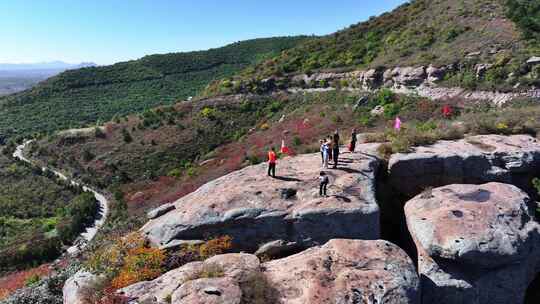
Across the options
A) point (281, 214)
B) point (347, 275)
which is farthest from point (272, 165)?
point (347, 275)

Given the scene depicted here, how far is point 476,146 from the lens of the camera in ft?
54.3

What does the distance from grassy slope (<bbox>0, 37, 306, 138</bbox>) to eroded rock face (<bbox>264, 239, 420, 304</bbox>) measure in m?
71.3

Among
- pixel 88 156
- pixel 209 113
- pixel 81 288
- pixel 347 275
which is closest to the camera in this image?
pixel 347 275

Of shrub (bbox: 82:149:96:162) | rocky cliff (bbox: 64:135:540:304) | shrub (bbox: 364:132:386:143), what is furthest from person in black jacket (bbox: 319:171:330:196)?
shrub (bbox: 82:149:96:162)

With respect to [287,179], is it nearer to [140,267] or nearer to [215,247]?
[215,247]

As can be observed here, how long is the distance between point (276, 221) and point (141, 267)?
466 centimetres

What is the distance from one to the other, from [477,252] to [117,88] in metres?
109

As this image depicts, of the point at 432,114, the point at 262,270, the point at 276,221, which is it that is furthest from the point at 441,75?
the point at 262,270

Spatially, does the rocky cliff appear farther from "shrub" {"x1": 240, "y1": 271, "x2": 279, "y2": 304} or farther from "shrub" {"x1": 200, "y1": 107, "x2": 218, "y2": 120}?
"shrub" {"x1": 200, "y1": 107, "x2": 218, "y2": 120}

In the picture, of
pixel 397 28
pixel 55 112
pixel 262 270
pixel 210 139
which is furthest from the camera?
pixel 55 112

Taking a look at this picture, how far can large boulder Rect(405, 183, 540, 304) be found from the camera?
10.5m

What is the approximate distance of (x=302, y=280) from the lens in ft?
31.1

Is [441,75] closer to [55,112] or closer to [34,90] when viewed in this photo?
[55,112]

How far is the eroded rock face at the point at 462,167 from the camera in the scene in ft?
50.6
